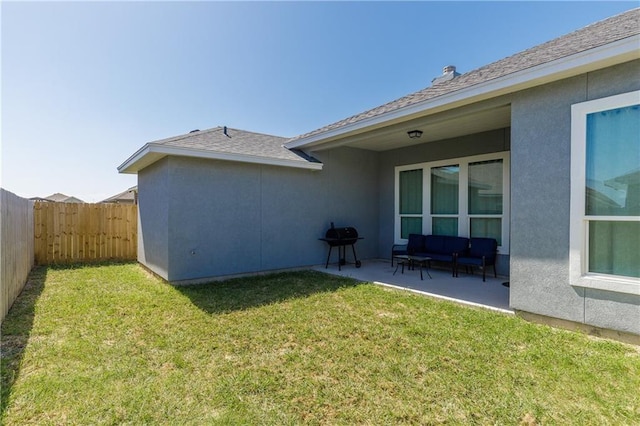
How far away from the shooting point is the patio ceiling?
5190 millimetres

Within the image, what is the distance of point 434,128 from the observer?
6.76 meters

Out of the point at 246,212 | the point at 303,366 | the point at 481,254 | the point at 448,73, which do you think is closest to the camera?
the point at 303,366

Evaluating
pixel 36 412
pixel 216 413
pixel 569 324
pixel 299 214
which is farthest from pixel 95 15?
pixel 569 324

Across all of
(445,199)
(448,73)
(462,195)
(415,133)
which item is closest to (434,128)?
(415,133)

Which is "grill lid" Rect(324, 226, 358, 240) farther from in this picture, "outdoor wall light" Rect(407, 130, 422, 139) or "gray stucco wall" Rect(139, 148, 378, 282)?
"outdoor wall light" Rect(407, 130, 422, 139)

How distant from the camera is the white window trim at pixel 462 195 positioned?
684 centimetres

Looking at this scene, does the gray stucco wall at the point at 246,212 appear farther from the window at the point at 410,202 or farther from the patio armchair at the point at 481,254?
the patio armchair at the point at 481,254

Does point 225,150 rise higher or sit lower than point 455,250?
higher

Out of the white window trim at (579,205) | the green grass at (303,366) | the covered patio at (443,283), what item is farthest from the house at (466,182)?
the green grass at (303,366)

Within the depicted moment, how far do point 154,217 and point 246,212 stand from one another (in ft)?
7.53

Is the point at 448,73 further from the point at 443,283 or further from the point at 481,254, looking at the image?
the point at 443,283

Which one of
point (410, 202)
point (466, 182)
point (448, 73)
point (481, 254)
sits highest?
point (448, 73)

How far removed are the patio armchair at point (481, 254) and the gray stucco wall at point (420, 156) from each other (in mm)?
355

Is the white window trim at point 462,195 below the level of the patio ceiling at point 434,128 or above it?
below
